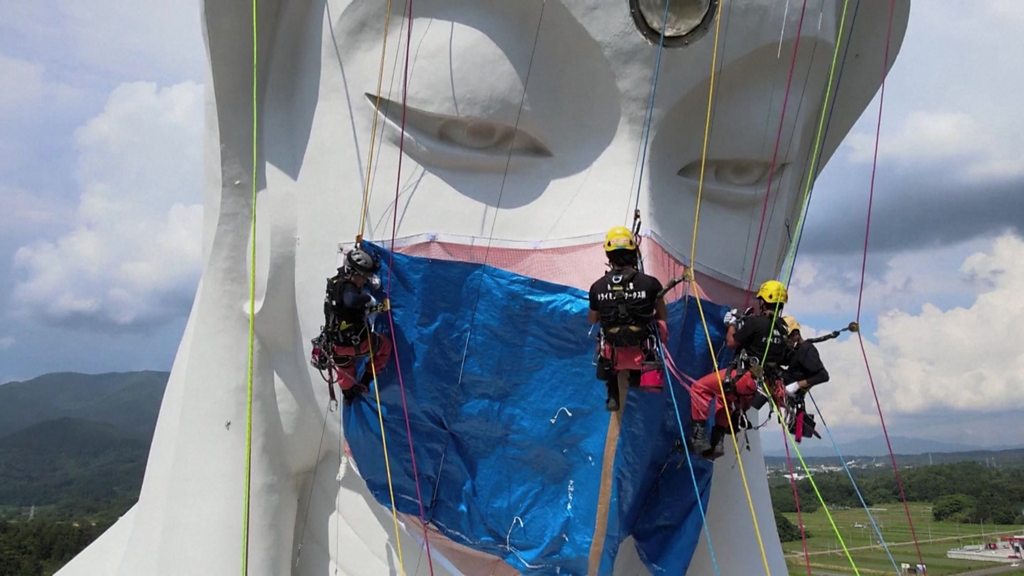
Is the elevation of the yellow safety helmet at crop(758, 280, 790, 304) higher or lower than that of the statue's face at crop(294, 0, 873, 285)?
lower

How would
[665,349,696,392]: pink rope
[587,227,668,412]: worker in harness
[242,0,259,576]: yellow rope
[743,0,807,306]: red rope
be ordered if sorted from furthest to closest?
[242,0,259,576]: yellow rope, [743,0,807,306]: red rope, [665,349,696,392]: pink rope, [587,227,668,412]: worker in harness

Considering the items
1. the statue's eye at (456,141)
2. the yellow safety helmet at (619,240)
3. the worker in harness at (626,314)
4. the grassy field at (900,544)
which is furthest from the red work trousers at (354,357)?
the grassy field at (900,544)

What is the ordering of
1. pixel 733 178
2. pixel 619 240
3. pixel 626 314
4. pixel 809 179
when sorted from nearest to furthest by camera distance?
pixel 626 314 → pixel 619 240 → pixel 733 178 → pixel 809 179

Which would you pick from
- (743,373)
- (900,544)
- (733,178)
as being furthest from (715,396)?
(900,544)

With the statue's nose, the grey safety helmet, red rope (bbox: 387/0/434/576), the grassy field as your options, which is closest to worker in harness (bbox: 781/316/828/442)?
the statue's nose

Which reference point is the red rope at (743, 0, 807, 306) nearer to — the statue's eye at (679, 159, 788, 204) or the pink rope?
the statue's eye at (679, 159, 788, 204)

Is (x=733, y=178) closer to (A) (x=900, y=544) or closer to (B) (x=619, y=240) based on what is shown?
(B) (x=619, y=240)
